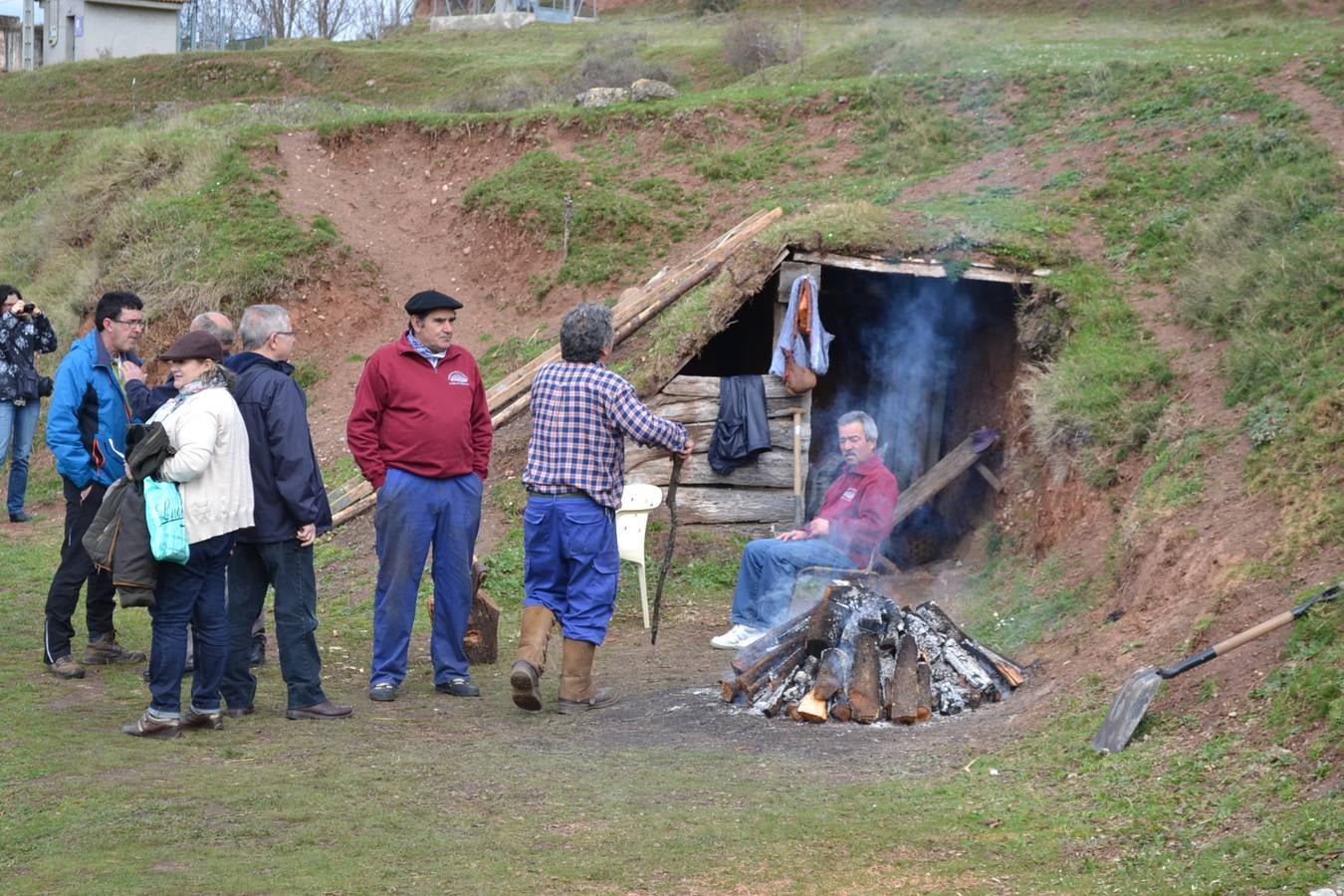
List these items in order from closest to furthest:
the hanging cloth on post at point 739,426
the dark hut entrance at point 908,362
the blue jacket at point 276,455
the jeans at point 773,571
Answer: the blue jacket at point 276,455
the jeans at point 773,571
the hanging cloth on post at point 739,426
the dark hut entrance at point 908,362

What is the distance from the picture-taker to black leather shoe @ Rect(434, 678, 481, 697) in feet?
22.1

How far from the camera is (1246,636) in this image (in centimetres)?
518

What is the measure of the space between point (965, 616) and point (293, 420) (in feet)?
15.6

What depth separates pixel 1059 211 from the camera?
11.5m

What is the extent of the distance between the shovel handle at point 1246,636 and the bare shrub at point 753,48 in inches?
781

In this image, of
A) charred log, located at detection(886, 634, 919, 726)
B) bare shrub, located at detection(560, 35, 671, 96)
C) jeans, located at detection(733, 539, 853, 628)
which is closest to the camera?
charred log, located at detection(886, 634, 919, 726)

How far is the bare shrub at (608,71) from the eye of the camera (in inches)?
866

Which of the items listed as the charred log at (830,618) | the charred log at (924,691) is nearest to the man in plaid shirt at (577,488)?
the charred log at (830,618)

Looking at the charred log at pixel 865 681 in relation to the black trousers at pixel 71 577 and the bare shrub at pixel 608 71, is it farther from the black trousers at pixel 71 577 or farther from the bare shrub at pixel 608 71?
the bare shrub at pixel 608 71

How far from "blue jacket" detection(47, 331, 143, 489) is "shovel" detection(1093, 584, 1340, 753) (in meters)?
4.87

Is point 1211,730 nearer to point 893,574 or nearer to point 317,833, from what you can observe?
point 317,833

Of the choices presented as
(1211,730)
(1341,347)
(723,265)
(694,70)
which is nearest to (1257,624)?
(1211,730)

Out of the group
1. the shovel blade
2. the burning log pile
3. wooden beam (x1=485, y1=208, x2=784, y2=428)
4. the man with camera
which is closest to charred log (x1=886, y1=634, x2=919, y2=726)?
the burning log pile

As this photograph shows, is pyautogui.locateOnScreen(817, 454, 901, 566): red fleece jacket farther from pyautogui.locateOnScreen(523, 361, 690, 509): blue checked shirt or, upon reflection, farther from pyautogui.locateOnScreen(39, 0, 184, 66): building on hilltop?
pyautogui.locateOnScreen(39, 0, 184, 66): building on hilltop
